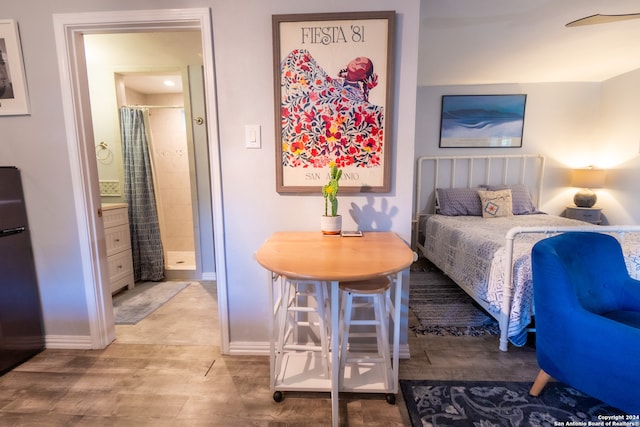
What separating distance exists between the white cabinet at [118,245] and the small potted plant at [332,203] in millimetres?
2120

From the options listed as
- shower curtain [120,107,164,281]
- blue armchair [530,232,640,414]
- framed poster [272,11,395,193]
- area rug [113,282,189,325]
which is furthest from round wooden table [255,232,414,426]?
shower curtain [120,107,164,281]

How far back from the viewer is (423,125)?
360 centimetres

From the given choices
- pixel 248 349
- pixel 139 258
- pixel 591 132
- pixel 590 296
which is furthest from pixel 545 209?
pixel 139 258

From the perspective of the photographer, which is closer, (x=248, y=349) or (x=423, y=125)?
(x=248, y=349)

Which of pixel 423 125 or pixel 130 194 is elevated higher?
pixel 423 125

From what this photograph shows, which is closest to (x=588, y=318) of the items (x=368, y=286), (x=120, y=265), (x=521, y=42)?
(x=368, y=286)

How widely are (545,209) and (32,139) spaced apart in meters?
5.22

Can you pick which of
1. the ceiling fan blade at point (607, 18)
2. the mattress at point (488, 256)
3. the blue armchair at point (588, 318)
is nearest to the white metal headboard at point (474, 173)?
the mattress at point (488, 256)

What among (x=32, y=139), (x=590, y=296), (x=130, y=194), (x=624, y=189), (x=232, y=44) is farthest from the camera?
(x=624, y=189)

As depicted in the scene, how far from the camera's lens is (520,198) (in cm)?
337

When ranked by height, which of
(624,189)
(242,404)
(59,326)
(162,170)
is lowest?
(242,404)

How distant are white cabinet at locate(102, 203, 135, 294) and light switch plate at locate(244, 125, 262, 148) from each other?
5.65 feet

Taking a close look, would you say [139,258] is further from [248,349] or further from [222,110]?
[222,110]

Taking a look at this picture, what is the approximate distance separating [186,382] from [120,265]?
5.55 ft
